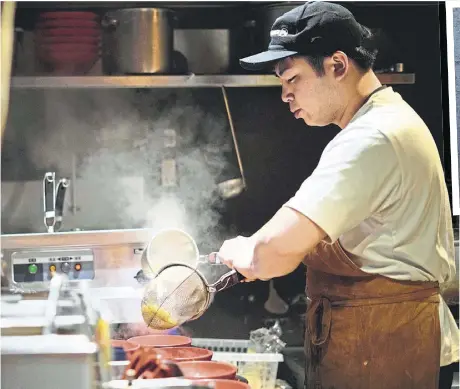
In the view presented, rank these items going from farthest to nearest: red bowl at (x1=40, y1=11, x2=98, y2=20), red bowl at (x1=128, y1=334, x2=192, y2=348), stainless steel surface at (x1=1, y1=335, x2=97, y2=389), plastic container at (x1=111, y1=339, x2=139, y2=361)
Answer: red bowl at (x1=40, y1=11, x2=98, y2=20) < red bowl at (x1=128, y1=334, x2=192, y2=348) < plastic container at (x1=111, y1=339, x2=139, y2=361) < stainless steel surface at (x1=1, y1=335, x2=97, y2=389)

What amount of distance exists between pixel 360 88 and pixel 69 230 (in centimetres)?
108

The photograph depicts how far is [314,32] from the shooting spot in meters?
1.75

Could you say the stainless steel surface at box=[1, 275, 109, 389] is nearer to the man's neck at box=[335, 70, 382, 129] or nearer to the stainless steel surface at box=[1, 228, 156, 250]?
the stainless steel surface at box=[1, 228, 156, 250]

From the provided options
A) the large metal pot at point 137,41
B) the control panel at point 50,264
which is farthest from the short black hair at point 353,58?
the control panel at point 50,264

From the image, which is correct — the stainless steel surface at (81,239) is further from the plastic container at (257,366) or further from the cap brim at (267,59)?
the cap brim at (267,59)

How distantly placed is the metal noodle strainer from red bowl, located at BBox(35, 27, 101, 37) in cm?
84

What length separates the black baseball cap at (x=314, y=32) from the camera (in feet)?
5.75

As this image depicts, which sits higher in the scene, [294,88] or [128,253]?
[294,88]

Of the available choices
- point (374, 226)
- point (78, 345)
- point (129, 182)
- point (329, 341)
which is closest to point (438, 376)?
point (329, 341)

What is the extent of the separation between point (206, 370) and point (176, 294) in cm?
20

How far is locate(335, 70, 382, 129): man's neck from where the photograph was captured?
5.95 ft

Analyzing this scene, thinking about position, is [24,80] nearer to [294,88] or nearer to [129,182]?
[129,182]

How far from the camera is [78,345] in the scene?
1.50m

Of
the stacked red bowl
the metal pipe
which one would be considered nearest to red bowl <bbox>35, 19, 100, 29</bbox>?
the stacked red bowl
